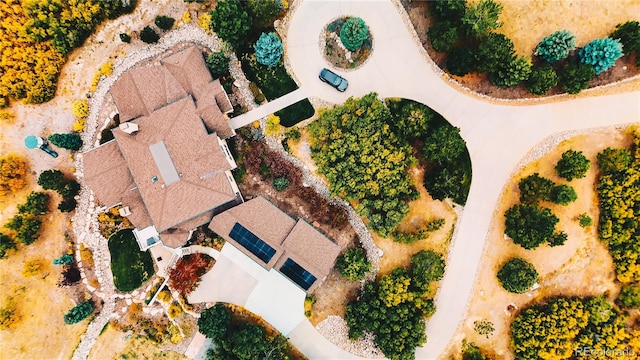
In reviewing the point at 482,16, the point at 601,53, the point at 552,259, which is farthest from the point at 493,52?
the point at 552,259

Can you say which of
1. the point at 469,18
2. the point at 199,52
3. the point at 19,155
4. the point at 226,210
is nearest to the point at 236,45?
the point at 199,52

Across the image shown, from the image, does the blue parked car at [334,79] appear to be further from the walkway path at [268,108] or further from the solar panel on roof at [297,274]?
the solar panel on roof at [297,274]

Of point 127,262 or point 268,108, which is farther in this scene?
point 127,262

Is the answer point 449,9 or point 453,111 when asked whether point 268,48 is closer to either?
point 449,9

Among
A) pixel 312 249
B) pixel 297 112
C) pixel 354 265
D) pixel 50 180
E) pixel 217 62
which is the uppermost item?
pixel 217 62

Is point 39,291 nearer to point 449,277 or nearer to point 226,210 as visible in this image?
point 226,210

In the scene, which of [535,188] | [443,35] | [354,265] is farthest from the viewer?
[354,265]
